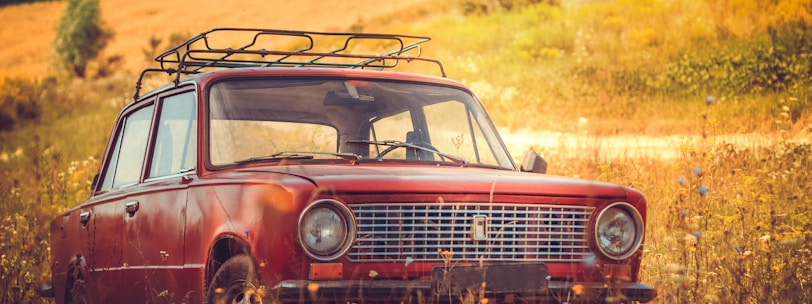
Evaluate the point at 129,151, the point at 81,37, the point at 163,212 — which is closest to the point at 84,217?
the point at 129,151

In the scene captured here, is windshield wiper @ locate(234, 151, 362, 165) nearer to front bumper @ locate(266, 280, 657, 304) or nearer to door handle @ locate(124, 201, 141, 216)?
door handle @ locate(124, 201, 141, 216)

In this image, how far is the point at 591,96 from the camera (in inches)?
868

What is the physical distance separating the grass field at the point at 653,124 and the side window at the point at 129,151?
1281 mm

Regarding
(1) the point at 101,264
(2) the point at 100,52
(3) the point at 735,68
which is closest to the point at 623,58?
(3) the point at 735,68

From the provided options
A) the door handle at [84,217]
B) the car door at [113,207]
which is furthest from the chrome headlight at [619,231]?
the door handle at [84,217]

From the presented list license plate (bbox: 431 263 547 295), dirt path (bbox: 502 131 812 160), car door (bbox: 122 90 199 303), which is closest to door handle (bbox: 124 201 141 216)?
car door (bbox: 122 90 199 303)

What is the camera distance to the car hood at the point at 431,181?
172 inches

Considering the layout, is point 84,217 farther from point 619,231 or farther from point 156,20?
point 156,20

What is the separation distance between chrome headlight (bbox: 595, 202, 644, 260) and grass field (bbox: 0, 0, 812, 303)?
24 cm

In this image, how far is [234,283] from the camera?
4531 millimetres

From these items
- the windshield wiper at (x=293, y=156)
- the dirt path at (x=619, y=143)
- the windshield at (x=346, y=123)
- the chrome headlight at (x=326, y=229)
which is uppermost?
the dirt path at (x=619, y=143)

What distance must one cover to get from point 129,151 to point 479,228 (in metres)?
2.98

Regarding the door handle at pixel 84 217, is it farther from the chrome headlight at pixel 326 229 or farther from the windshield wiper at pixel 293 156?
the chrome headlight at pixel 326 229

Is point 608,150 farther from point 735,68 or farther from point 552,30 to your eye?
point 552,30
